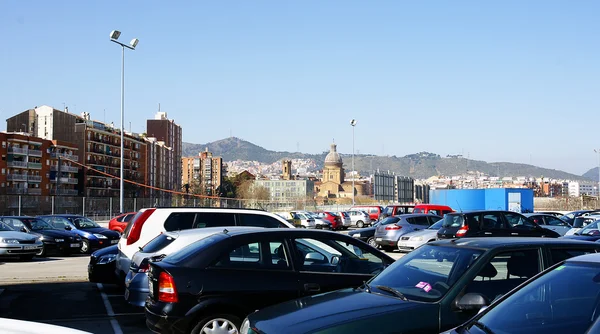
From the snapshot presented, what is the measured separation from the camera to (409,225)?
25.3m

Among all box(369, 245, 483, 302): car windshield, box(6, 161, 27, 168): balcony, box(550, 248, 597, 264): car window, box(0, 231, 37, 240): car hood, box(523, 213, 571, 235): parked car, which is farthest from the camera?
box(6, 161, 27, 168): balcony

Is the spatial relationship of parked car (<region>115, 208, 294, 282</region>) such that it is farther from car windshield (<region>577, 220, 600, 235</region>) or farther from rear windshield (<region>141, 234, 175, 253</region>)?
car windshield (<region>577, 220, 600, 235</region>)

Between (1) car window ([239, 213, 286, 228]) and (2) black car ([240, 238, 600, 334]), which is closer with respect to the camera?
(2) black car ([240, 238, 600, 334])

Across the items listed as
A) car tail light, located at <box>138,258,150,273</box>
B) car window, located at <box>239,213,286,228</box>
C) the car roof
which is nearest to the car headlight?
car window, located at <box>239,213,286,228</box>

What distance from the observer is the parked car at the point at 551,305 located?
4.31 metres

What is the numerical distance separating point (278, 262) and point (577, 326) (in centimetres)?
428

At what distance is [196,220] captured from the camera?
12.7m

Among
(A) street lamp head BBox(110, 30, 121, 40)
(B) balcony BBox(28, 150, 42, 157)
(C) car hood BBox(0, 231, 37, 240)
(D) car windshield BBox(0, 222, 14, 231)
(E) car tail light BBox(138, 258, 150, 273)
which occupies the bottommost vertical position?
(C) car hood BBox(0, 231, 37, 240)

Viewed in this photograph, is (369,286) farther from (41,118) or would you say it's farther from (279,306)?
(41,118)

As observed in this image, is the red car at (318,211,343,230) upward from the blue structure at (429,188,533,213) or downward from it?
downward

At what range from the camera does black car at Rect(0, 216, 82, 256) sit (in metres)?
23.2

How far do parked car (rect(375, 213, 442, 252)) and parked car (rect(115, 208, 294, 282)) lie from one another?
12582 mm

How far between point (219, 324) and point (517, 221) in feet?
48.8

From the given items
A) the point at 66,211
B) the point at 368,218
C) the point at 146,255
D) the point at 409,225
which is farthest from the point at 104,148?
the point at 146,255
